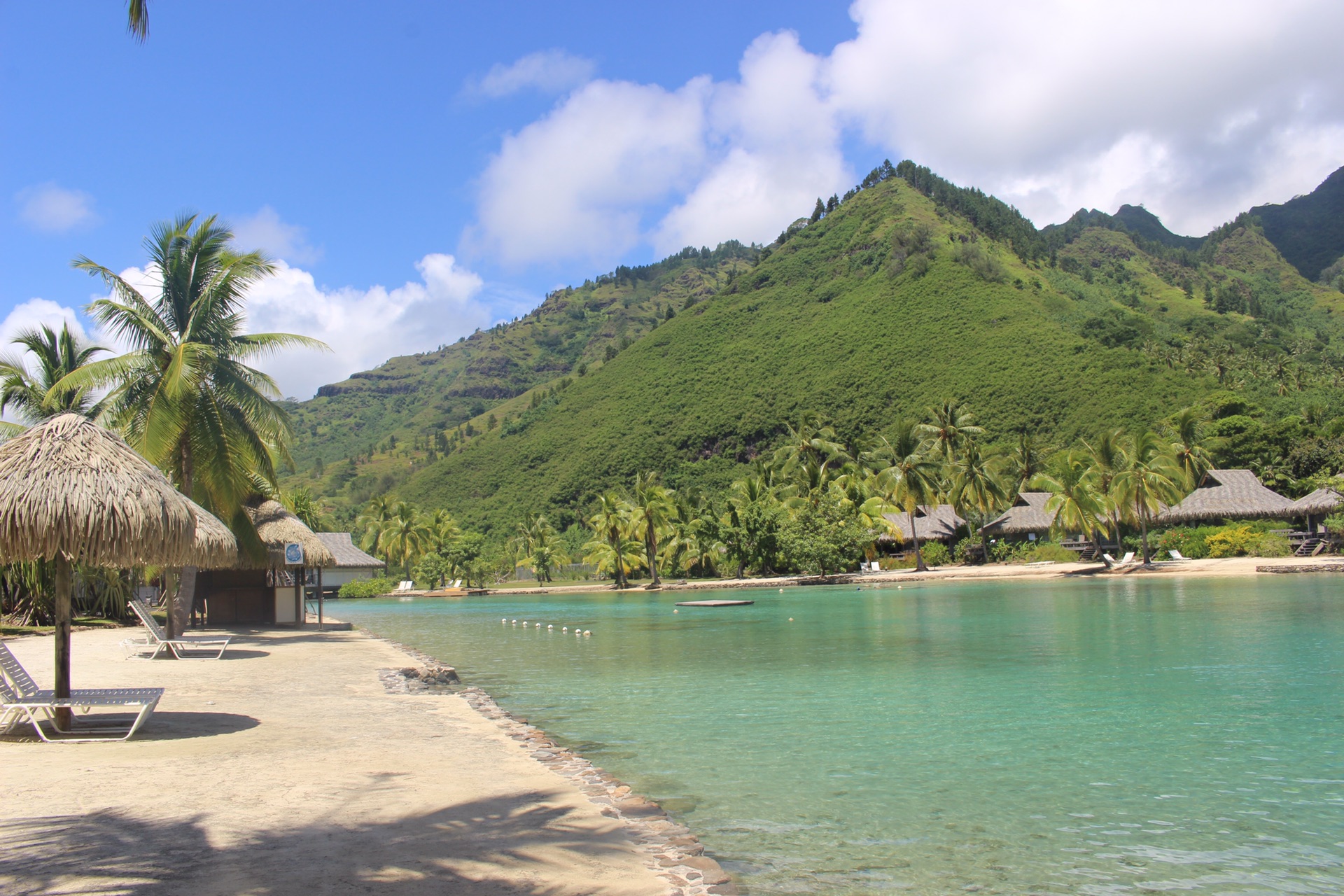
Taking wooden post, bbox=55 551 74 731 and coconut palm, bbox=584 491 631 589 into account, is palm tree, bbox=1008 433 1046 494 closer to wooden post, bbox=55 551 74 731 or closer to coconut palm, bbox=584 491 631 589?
coconut palm, bbox=584 491 631 589

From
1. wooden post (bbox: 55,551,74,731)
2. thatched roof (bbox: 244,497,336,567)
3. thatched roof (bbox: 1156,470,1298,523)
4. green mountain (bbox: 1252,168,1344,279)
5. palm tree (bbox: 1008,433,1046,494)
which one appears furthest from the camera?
green mountain (bbox: 1252,168,1344,279)

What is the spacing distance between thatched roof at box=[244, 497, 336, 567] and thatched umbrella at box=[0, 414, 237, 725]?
11.9m

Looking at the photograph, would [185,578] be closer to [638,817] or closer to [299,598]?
[299,598]

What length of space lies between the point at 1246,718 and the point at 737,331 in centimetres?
8910

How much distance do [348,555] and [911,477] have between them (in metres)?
26.2

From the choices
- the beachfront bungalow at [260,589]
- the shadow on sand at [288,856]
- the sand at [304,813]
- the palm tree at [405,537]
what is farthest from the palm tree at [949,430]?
the shadow on sand at [288,856]

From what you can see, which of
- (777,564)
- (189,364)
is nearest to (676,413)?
(777,564)

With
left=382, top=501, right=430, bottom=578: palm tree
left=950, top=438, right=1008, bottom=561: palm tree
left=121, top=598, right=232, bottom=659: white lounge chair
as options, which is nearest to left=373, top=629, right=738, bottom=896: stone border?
left=121, top=598, right=232, bottom=659: white lounge chair

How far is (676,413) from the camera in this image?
8588 centimetres

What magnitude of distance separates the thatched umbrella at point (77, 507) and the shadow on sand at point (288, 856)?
2.87 metres

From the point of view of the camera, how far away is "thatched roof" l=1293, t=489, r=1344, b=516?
34344 mm

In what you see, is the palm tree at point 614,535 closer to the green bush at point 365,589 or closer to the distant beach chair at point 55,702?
the green bush at point 365,589

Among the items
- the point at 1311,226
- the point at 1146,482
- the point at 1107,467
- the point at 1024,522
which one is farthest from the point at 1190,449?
the point at 1311,226

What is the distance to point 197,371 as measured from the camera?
16906 mm
